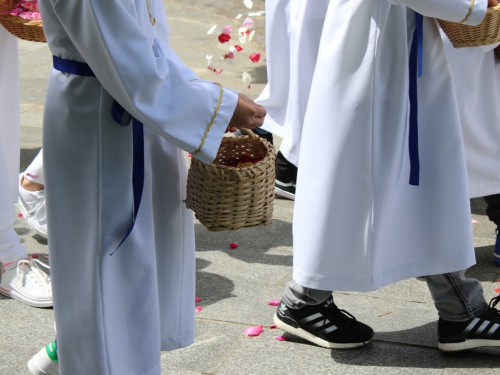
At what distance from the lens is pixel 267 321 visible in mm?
→ 3604

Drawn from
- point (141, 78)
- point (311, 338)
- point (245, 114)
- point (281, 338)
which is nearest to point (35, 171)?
point (281, 338)

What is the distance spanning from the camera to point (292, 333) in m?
3.43

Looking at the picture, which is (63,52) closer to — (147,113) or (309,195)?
(147,113)

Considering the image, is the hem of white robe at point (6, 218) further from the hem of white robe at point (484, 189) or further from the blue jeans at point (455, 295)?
the hem of white robe at point (484, 189)

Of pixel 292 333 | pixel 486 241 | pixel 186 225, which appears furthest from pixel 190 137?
pixel 486 241

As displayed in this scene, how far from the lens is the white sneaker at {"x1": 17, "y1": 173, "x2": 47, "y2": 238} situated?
440 cm

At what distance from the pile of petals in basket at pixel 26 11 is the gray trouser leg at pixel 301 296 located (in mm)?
1579

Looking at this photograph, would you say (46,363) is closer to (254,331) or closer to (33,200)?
(254,331)

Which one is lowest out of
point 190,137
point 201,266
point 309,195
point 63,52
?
point 201,266

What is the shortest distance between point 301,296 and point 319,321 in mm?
123

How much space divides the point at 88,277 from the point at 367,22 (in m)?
1.43

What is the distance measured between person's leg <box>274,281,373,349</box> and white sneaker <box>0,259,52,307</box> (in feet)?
3.57

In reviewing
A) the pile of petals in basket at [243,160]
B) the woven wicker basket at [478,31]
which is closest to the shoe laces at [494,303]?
the woven wicker basket at [478,31]

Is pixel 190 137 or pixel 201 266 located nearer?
pixel 190 137
